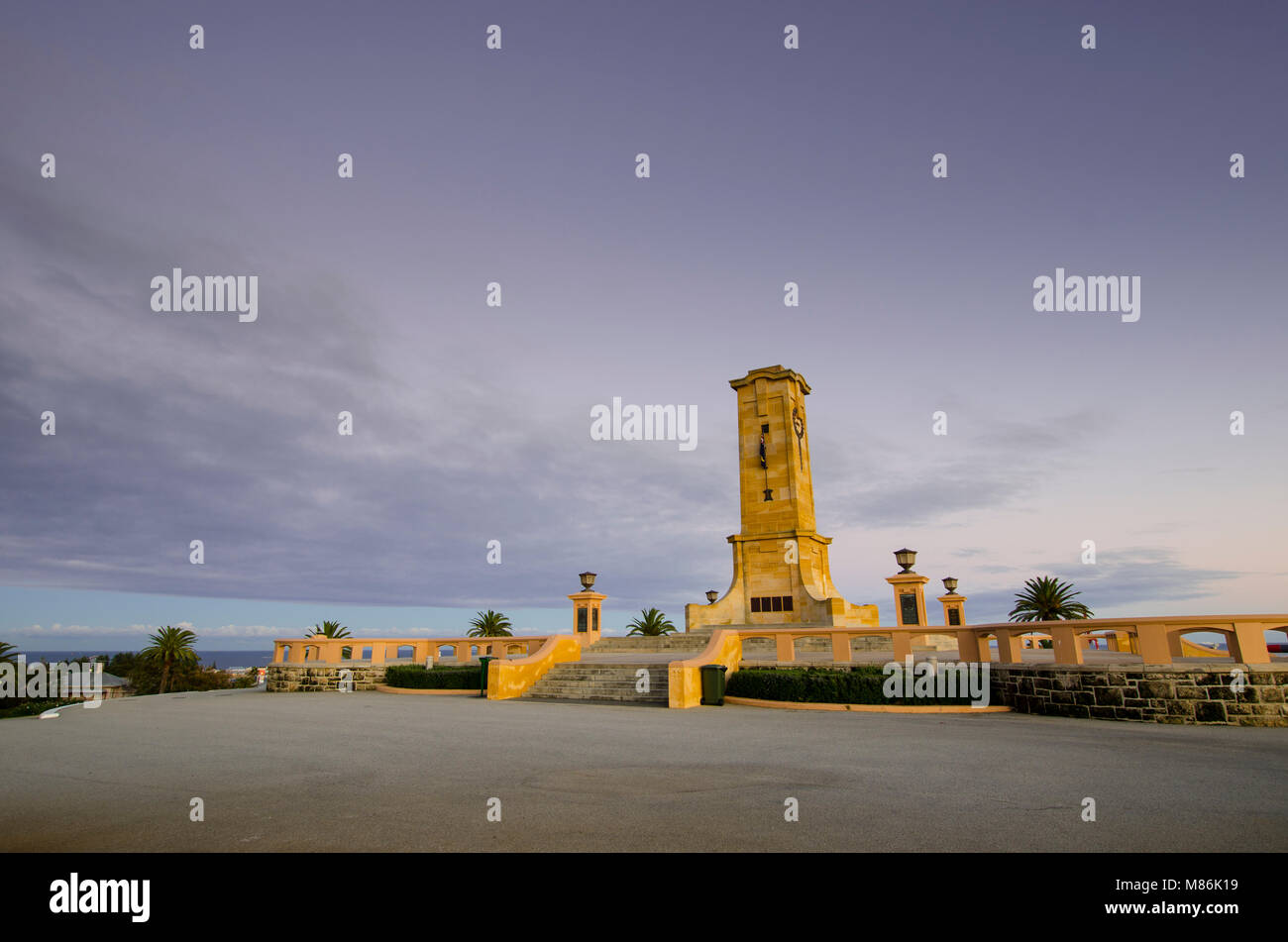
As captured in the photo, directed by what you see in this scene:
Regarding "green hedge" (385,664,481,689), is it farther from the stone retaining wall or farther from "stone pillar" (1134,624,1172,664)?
"stone pillar" (1134,624,1172,664)

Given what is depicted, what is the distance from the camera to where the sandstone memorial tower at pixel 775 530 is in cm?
3200

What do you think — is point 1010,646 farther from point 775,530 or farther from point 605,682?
point 775,530

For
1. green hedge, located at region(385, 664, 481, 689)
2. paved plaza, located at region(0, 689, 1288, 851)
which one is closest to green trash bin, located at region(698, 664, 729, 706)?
paved plaza, located at region(0, 689, 1288, 851)

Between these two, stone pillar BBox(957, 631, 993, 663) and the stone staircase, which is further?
the stone staircase

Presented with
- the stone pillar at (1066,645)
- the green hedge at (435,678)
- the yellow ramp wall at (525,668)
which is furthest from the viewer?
the green hedge at (435,678)

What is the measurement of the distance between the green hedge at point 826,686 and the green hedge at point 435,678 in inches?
392

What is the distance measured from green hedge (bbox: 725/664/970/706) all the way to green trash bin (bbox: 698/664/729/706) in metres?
0.76

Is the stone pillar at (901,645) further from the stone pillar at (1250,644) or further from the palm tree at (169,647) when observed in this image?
the palm tree at (169,647)

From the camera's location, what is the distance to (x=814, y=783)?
25.2ft

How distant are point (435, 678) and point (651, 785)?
17485mm

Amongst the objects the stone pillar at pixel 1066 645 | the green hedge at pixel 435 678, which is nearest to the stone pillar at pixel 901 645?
the stone pillar at pixel 1066 645

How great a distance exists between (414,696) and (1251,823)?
69.0 ft

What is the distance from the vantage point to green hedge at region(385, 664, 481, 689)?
22625 millimetres
